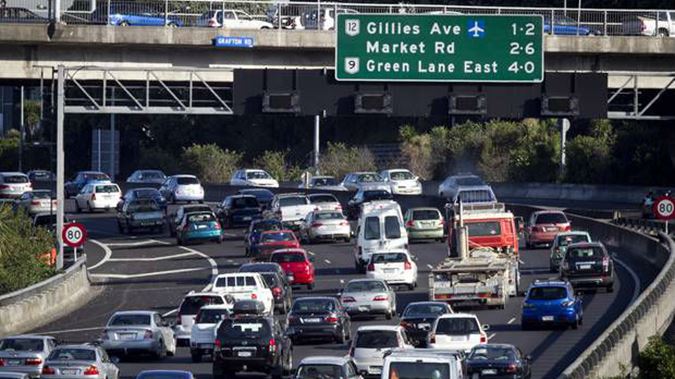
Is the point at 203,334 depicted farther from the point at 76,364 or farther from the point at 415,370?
the point at 415,370

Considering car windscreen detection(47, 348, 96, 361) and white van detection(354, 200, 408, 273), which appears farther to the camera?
white van detection(354, 200, 408, 273)

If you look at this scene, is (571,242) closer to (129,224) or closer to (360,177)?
(129,224)

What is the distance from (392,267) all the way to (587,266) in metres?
5.83

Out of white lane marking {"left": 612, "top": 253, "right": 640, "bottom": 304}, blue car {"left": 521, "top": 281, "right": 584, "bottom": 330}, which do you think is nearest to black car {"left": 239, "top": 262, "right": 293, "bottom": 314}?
blue car {"left": 521, "top": 281, "right": 584, "bottom": 330}

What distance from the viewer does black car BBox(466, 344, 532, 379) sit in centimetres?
3316

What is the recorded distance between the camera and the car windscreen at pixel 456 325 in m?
38.9

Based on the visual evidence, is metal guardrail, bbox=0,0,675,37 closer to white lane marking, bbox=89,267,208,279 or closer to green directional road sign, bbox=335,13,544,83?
green directional road sign, bbox=335,13,544,83

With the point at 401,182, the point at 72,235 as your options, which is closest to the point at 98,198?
the point at 401,182

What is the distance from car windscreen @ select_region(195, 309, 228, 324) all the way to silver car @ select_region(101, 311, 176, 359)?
980mm

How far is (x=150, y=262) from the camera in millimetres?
66062

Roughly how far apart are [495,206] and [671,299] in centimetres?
844

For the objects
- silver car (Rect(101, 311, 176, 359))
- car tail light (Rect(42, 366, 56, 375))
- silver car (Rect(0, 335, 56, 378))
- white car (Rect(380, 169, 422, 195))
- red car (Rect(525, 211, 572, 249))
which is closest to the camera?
car tail light (Rect(42, 366, 56, 375))

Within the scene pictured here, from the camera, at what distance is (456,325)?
128 feet

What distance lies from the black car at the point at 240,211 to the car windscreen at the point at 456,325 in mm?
37958
